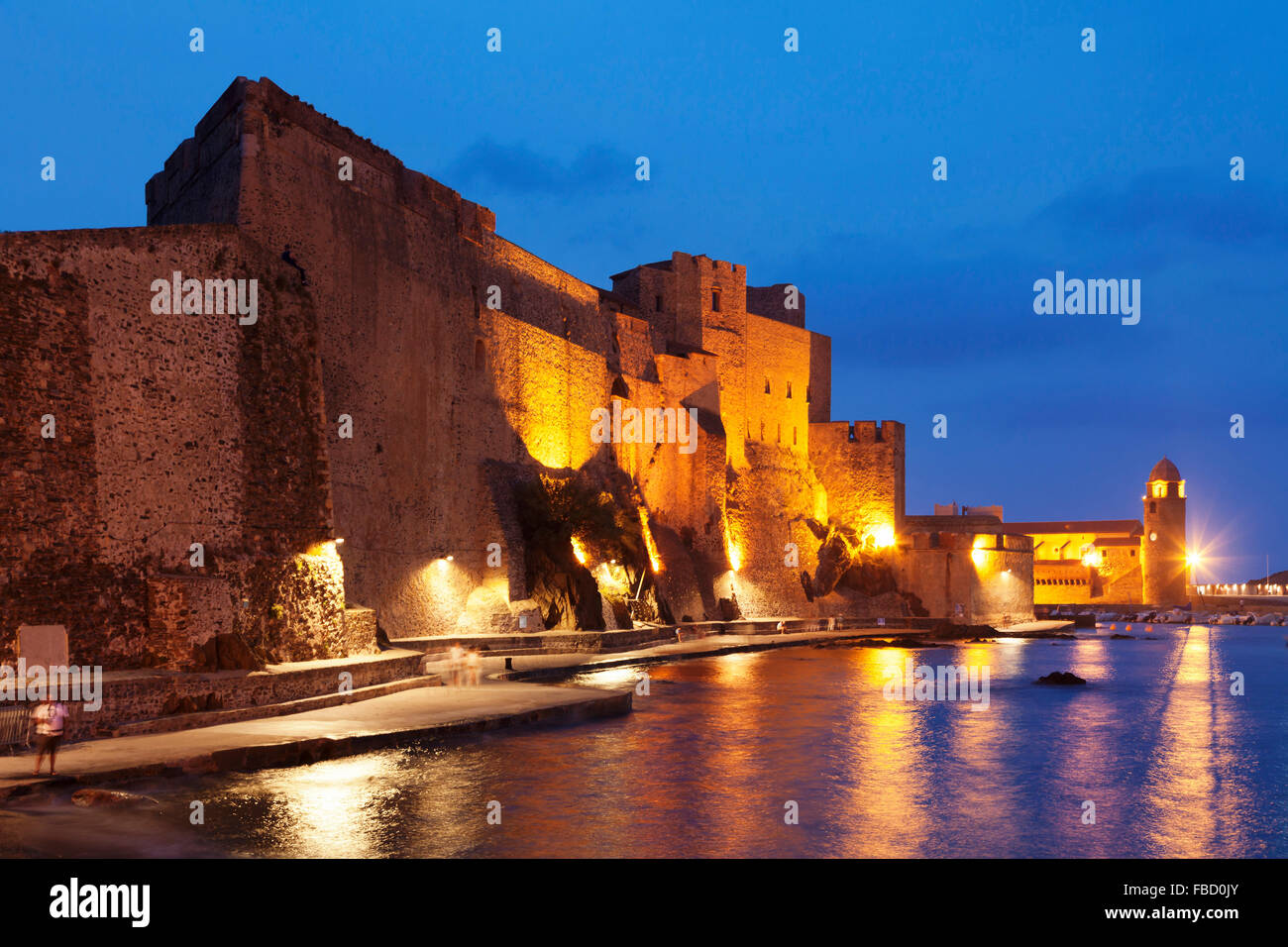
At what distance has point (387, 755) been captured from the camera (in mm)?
11633

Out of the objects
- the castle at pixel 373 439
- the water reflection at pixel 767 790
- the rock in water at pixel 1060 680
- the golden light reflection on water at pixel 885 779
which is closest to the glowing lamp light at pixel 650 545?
the castle at pixel 373 439

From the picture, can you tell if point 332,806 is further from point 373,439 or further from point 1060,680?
point 1060,680

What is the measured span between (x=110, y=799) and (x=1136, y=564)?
285 ft

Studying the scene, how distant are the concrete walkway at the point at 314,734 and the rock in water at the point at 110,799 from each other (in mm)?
405

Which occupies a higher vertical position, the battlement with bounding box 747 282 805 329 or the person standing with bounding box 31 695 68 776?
the battlement with bounding box 747 282 805 329

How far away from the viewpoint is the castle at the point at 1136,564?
82062 millimetres

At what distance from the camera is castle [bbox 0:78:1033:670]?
12.8 meters

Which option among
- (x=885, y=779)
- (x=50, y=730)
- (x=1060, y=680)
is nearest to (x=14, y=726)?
(x=50, y=730)

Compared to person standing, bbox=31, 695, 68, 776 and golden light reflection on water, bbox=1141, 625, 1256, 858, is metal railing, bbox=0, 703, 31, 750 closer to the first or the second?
person standing, bbox=31, 695, 68, 776

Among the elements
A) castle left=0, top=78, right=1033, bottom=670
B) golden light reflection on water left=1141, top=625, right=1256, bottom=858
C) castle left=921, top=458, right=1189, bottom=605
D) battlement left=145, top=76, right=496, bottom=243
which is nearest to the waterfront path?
castle left=0, top=78, right=1033, bottom=670

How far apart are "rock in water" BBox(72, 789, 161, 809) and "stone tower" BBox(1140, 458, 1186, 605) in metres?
84.8

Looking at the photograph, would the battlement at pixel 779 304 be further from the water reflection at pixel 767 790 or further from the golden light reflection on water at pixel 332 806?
the golden light reflection on water at pixel 332 806

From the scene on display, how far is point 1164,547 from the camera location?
82375mm
